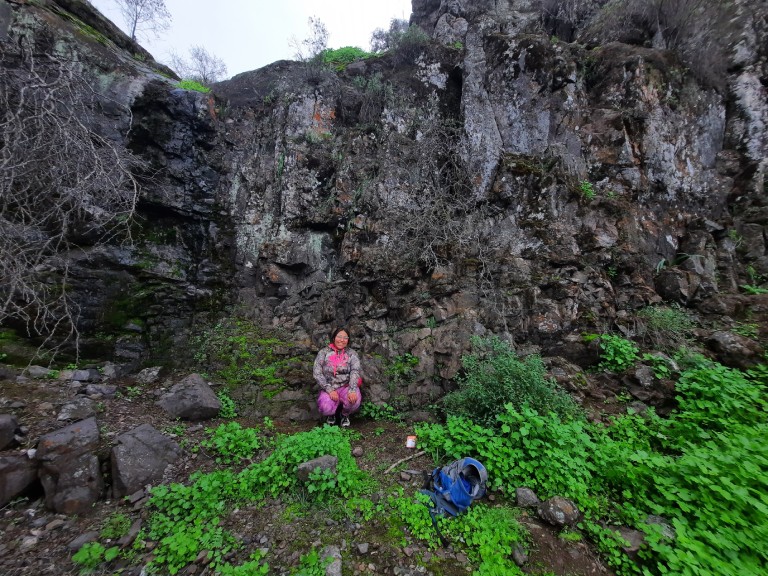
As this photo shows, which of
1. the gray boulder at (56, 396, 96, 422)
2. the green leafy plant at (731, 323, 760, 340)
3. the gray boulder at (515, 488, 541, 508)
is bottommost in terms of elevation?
the gray boulder at (515, 488, 541, 508)

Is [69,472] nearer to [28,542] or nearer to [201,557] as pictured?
[28,542]

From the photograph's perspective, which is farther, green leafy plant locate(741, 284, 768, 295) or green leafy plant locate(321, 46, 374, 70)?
green leafy plant locate(321, 46, 374, 70)

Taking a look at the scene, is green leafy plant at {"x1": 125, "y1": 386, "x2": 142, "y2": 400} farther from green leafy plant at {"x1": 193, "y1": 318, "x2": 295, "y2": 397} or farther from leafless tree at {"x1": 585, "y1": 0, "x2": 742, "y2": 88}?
leafless tree at {"x1": 585, "y1": 0, "x2": 742, "y2": 88}

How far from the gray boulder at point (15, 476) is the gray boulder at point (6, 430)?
31cm

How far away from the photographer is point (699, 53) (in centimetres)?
723

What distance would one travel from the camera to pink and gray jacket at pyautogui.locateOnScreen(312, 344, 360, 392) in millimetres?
5129

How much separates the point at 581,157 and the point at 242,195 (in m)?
8.00

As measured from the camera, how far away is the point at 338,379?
203 inches

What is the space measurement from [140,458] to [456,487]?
3.64 metres

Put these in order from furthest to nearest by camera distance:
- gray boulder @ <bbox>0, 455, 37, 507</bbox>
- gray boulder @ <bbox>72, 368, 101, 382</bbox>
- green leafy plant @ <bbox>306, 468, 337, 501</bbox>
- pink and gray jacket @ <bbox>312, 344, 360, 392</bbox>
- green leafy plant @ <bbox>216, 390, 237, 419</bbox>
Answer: pink and gray jacket @ <bbox>312, 344, 360, 392</bbox> < green leafy plant @ <bbox>216, 390, 237, 419</bbox> < gray boulder @ <bbox>72, 368, 101, 382</bbox> < green leafy plant @ <bbox>306, 468, 337, 501</bbox> < gray boulder @ <bbox>0, 455, 37, 507</bbox>

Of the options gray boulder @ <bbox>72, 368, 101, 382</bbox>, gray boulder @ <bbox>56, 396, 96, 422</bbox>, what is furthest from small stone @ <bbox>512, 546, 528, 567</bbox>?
gray boulder @ <bbox>72, 368, 101, 382</bbox>

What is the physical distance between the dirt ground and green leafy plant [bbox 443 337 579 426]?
90cm

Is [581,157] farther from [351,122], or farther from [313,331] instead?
[313,331]

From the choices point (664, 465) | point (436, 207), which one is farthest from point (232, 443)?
point (436, 207)
